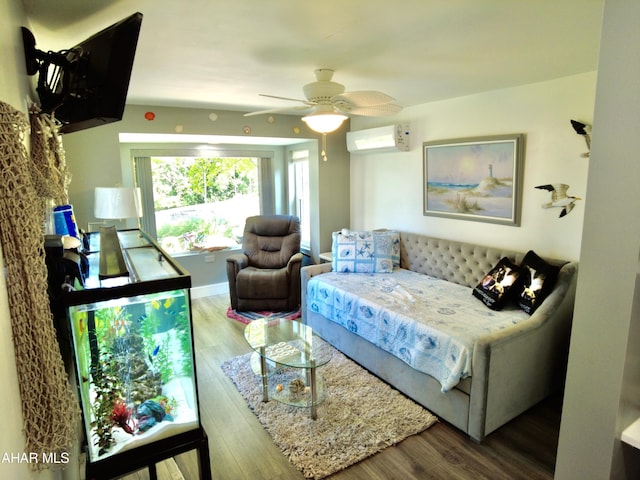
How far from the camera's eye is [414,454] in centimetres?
228

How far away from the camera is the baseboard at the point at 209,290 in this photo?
5.16m

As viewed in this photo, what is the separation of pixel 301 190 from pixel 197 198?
1516 mm

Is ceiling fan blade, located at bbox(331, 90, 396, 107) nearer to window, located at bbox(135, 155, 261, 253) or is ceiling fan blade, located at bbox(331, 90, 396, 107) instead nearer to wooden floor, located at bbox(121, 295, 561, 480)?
wooden floor, located at bbox(121, 295, 561, 480)

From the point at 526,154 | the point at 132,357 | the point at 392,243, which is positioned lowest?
the point at 392,243

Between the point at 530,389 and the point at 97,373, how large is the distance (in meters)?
2.65

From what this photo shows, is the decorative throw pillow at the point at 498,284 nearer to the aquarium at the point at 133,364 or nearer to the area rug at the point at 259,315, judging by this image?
the area rug at the point at 259,315

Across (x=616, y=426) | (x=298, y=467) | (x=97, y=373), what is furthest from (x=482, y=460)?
(x=97, y=373)

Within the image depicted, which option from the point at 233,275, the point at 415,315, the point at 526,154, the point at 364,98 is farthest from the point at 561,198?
the point at 233,275

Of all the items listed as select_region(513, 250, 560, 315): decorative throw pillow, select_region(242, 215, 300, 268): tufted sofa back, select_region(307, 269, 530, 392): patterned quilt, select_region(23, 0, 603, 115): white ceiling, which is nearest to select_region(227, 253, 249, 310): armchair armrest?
select_region(242, 215, 300, 268): tufted sofa back

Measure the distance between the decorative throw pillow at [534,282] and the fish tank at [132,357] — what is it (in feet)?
8.16

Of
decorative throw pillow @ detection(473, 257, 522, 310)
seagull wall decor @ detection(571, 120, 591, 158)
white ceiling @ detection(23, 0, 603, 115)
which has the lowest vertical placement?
decorative throw pillow @ detection(473, 257, 522, 310)

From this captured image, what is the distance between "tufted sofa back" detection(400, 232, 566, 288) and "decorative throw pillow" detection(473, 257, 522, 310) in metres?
0.19

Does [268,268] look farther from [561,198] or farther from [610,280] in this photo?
[610,280]

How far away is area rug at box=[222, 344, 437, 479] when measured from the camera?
2.26m
